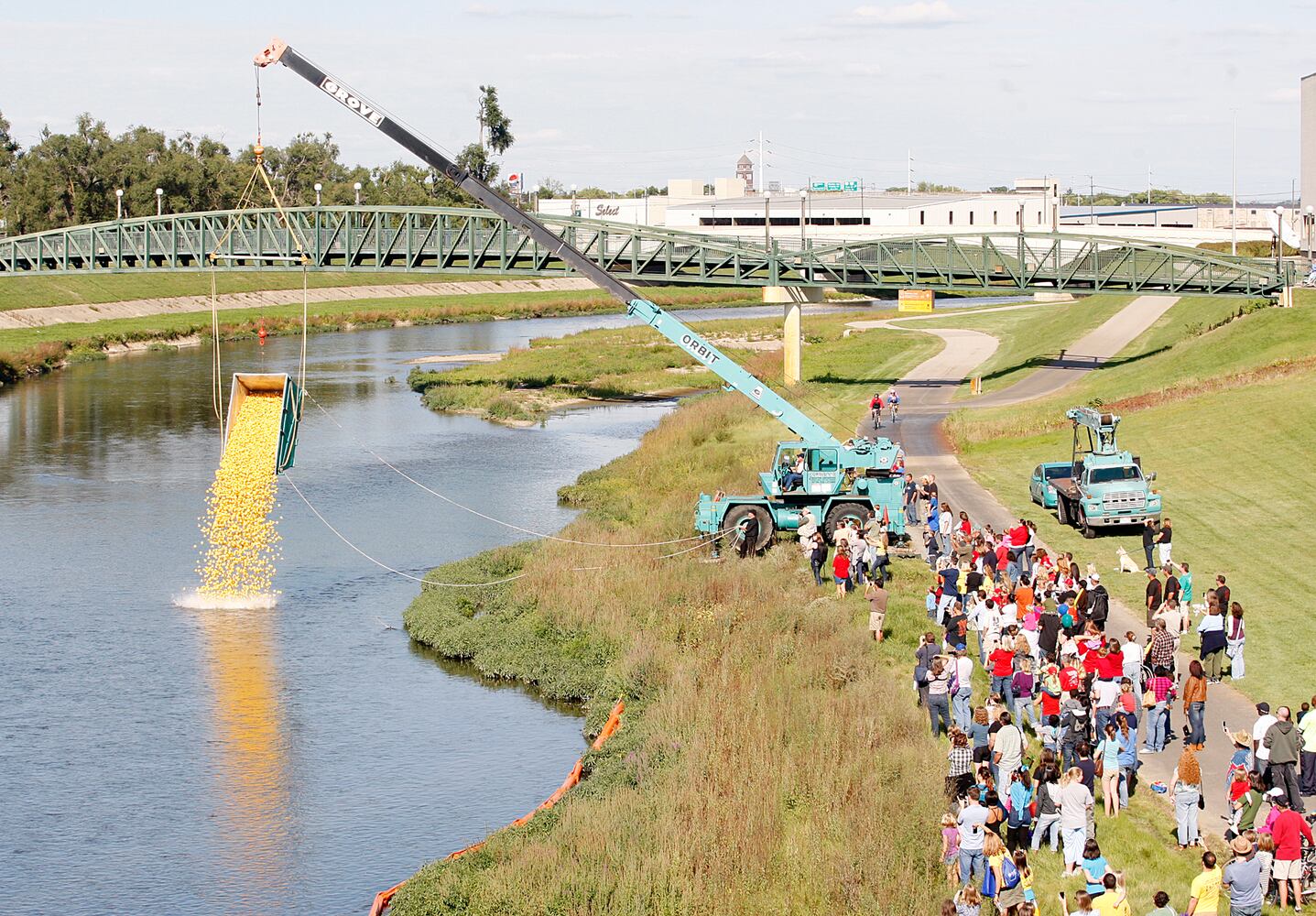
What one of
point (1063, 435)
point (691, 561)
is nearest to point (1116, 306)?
point (1063, 435)

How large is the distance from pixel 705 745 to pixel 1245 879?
31.3 ft

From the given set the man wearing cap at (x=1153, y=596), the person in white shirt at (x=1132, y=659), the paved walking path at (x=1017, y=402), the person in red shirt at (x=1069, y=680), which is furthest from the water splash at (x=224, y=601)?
the person in white shirt at (x=1132, y=659)

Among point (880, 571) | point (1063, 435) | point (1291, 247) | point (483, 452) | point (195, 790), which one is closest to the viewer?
point (195, 790)

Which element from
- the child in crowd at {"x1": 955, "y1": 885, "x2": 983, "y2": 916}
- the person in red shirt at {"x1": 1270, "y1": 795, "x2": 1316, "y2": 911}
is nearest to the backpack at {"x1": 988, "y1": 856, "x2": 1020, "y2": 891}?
the child in crowd at {"x1": 955, "y1": 885, "x2": 983, "y2": 916}

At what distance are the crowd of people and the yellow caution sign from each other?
4815 centimetres

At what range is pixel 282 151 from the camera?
196 m

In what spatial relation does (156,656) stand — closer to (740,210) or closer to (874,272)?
(874,272)

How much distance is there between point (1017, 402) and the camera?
61594 mm

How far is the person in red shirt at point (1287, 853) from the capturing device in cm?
1730

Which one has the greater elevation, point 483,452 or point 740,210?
point 740,210

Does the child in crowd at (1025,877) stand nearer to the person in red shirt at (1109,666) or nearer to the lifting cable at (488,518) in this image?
the person in red shirt at (1109,666)

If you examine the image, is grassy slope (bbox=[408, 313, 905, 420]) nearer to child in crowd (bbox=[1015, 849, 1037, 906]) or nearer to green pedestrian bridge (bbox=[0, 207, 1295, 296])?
green pedestrian bridge (bbox=[0, 207, 1295, 296])

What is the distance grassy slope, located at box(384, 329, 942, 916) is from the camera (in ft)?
65.2

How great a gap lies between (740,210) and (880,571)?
403ft
